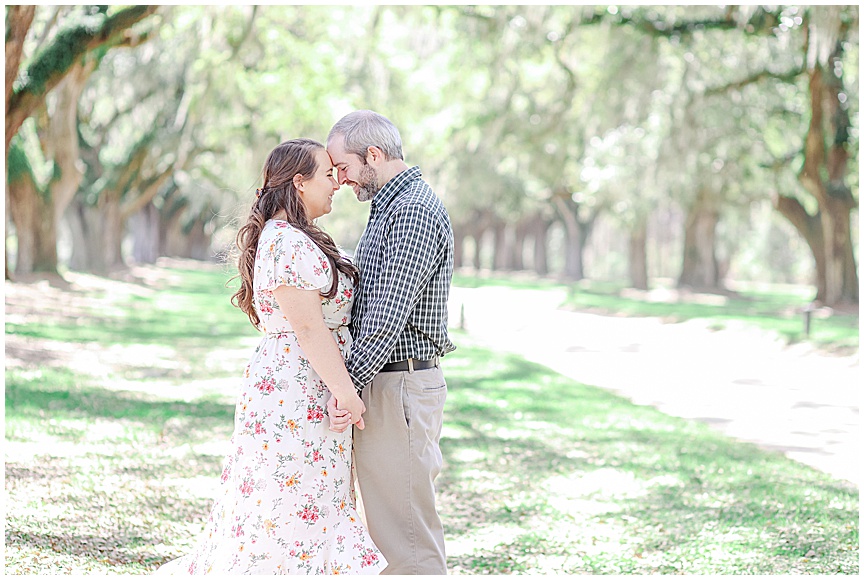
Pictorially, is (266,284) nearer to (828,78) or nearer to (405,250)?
(405,250)

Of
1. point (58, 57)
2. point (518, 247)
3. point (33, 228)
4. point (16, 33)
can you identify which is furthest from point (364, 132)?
point (518, 247)

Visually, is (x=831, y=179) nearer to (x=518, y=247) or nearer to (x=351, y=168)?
(x=351, y=168)

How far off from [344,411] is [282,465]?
307 mm

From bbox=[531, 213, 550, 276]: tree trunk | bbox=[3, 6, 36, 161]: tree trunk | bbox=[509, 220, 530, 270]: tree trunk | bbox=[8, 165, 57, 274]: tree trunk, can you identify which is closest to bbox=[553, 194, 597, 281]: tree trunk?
bbox=[531, 213, 550, 276]: tree trunk

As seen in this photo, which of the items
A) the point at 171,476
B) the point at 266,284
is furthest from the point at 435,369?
the point at 171,476

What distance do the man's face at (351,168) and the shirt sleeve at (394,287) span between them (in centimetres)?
21

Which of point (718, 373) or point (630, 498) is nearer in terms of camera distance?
point (630, 498)

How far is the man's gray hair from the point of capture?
3496 millimetres

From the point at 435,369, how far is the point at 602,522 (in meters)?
2.39

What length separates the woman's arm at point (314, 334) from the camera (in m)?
3.27

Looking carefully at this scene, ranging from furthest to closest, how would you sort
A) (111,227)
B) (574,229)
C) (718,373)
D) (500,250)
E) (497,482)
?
(500,250) → (574,229) → (111,227) → (718,373) → (497,482)

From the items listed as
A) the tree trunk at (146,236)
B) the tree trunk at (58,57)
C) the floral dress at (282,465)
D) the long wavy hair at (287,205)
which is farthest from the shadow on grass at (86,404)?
the tree trunk at (146,236)

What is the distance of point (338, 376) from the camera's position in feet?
10.8

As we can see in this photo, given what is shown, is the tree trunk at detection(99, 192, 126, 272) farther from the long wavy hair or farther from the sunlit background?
the long wavy hair
